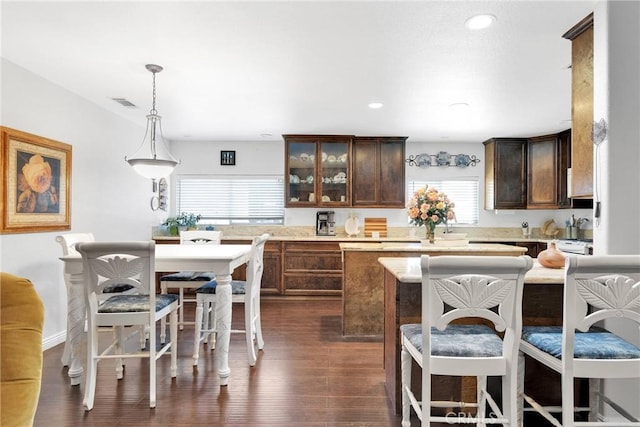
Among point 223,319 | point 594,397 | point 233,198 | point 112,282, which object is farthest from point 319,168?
point 594,397

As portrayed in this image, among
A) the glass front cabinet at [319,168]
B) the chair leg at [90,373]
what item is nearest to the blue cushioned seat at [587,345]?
the chair leg at [90,373]

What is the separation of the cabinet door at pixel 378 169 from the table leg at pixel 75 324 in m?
3.73

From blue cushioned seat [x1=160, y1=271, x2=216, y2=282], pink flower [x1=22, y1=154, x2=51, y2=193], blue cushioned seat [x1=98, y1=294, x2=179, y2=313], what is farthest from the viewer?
blue cushioned seat [x1=160, y1=271, x2=216, y2=282]

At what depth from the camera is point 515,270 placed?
1.48 m

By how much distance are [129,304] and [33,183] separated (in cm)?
169

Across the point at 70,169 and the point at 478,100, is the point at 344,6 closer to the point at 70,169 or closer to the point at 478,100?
the point at 478,100

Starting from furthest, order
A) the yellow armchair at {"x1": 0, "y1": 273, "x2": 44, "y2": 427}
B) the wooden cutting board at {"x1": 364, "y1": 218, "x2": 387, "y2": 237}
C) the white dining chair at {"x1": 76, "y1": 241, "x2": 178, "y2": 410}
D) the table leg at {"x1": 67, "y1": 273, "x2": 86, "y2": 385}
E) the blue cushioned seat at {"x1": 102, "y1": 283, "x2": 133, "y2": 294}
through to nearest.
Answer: the wooden cutting board at {"x1": 364, "y1": 218, "x2": 387, "y2": 237}, the blue cushioned seat at {"x1": 102, "y1": 283, "x2": 133, "y2": 294}, the table leg at {"x1": 67, "y1": 273, "x2": 86, "y2": 385}, the white dining chair at {"x1": 76, "y1": 241, "x2": 178, "y2": 410}, the yellow armchair at {"x1": 0, "y1": 273, "x2": 44, "y2": 427}

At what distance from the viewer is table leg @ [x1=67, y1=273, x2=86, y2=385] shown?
250 centimetres

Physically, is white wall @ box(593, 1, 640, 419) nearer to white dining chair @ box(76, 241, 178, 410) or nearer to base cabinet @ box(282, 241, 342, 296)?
white dining chair @ box(76, 241, 178, 410)

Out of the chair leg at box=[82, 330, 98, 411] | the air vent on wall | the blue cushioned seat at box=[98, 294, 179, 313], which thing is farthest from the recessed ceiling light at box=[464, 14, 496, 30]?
the air vent on wall

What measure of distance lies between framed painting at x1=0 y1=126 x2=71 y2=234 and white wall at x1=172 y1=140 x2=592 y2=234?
242 centimetres

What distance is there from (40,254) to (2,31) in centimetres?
178

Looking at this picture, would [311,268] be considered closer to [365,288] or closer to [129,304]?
[365,288]

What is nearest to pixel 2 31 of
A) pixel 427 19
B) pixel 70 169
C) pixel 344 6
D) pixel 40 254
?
pixel 70 169
